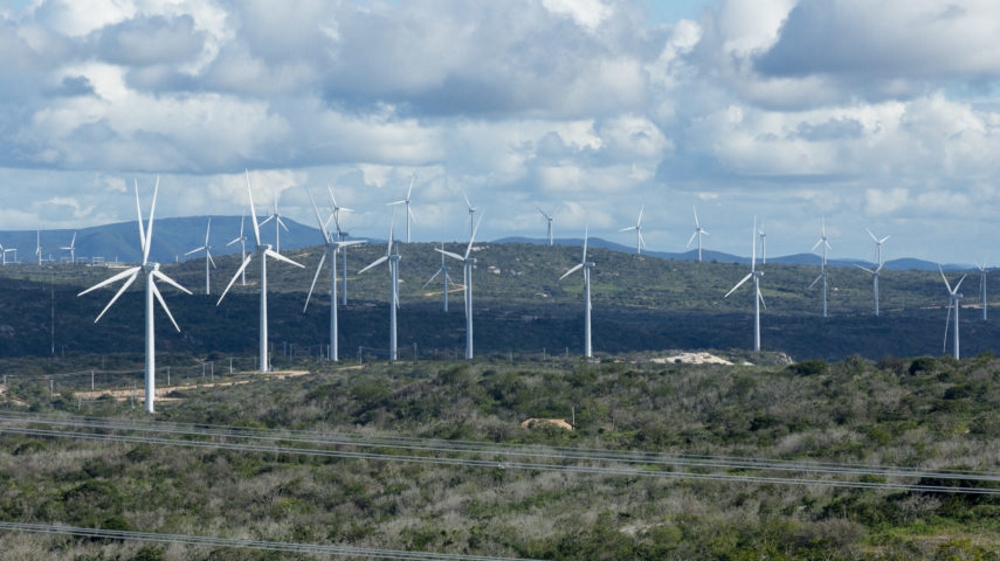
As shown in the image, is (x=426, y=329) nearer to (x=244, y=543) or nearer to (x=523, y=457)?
(x=523, y=457)

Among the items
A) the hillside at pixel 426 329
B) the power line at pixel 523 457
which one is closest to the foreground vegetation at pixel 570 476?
the power line at pixel 523 457

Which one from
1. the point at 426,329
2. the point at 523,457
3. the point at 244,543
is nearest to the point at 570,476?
the point at 523,457

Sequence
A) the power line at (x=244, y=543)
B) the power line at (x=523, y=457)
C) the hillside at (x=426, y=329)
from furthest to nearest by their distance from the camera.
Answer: the hillside at (x=426, y=329)
the power line at (x=523, y=457)
the power line at (x=244, y=543)

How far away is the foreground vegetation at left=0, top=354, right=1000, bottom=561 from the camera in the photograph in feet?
102

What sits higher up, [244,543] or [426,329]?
[426,329]

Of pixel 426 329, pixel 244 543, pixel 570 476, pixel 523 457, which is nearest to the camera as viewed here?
pixel 244 543

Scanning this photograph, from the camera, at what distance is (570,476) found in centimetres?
4044

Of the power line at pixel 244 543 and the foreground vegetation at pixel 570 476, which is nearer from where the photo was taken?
the power line at pixel 244 543

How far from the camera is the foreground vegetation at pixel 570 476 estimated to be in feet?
102

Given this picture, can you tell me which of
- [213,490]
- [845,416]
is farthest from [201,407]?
[845,416]

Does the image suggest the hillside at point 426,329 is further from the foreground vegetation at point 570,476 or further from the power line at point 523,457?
the power line at point 523,457

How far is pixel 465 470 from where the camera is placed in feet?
139

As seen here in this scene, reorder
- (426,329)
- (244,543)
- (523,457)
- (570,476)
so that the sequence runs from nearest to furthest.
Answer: (244,543), (570,476), (523,457), (426,329)

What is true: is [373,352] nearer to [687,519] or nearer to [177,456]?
[177,456]
